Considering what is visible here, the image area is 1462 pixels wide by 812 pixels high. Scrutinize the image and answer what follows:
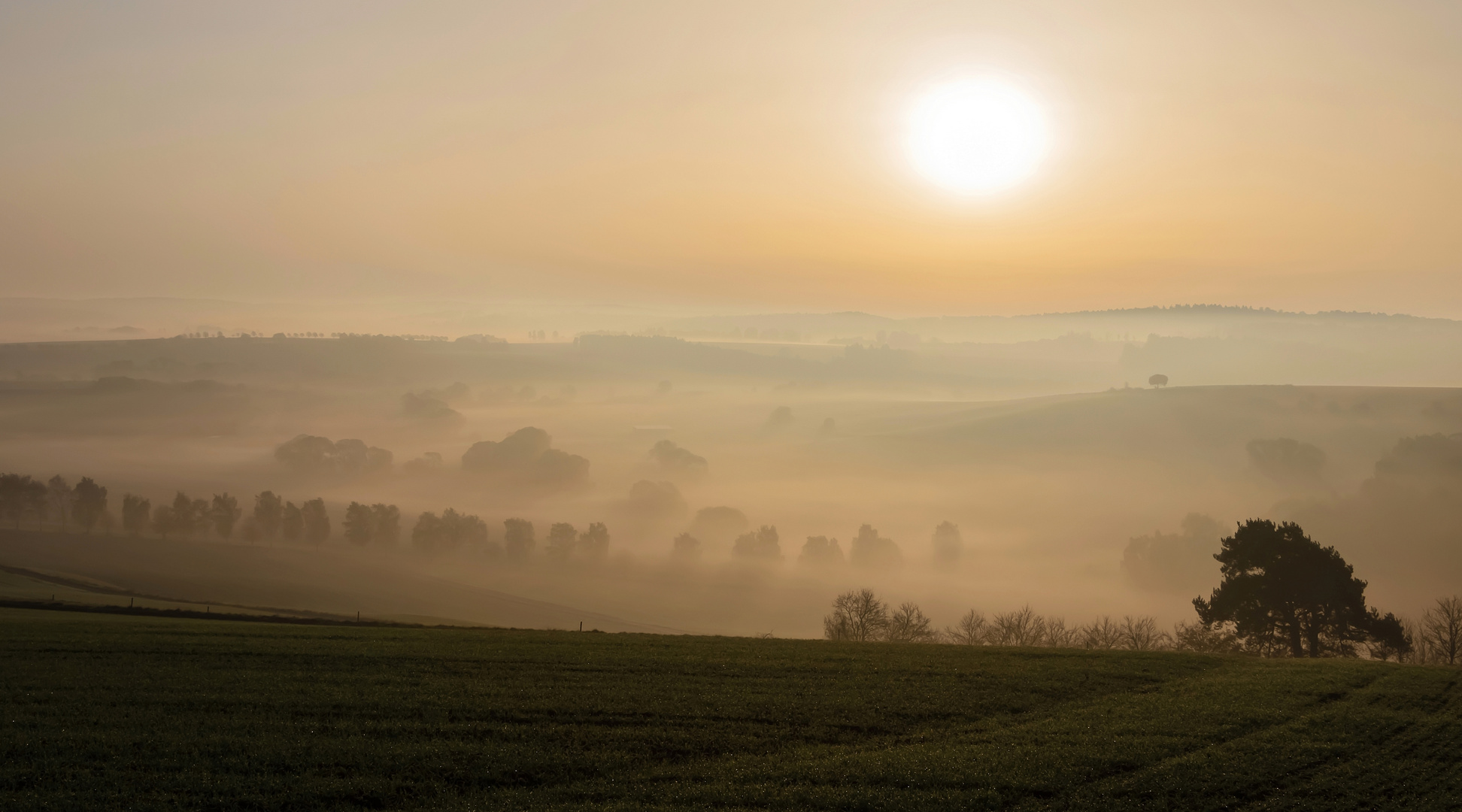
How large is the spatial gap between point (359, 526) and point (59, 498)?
68.7 m

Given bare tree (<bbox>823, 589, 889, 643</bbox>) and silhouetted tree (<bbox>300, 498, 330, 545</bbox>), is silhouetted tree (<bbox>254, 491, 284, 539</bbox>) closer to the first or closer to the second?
silhouetted tree (<bbox>300, 498, 330, 545</bbox>)

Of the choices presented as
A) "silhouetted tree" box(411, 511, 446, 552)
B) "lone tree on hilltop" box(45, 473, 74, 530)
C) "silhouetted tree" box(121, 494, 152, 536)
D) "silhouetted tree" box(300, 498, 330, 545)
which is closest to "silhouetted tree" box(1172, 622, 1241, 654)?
"silhouetted tree" box(411, 511, 446, 552)

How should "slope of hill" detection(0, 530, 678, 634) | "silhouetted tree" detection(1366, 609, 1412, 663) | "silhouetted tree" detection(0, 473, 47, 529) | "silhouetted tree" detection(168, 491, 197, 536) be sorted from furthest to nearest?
"silhouetted tree" detection(168, 491, 197, 536)
"silhouetted tree" detection(0, 473, 47, 529)
"slope of hill" detection(0, 530, 678, 634)
"silhouetted tree" detection(1366, 609, 1412, 663)

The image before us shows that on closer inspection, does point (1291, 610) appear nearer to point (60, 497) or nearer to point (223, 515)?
point (223, 515)

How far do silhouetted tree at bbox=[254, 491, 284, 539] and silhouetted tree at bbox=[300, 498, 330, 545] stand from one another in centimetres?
566

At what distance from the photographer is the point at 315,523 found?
192875 millimetres

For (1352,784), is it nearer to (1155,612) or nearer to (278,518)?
(1155,612)

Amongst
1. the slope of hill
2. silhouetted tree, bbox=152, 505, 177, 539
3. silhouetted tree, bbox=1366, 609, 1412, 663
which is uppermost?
silhouetted tree, bbox=1366, 609, 1412, 663

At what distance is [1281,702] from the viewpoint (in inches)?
1364

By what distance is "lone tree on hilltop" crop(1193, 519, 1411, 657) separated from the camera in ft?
188

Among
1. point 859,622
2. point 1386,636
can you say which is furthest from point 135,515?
point 1386,636

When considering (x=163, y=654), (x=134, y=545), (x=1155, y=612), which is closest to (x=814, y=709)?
(x=163, y=654)

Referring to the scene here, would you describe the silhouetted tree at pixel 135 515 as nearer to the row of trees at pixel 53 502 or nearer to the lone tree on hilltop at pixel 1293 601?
the row of trees at pixel 53 502

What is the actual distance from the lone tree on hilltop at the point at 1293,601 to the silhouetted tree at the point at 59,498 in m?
234
